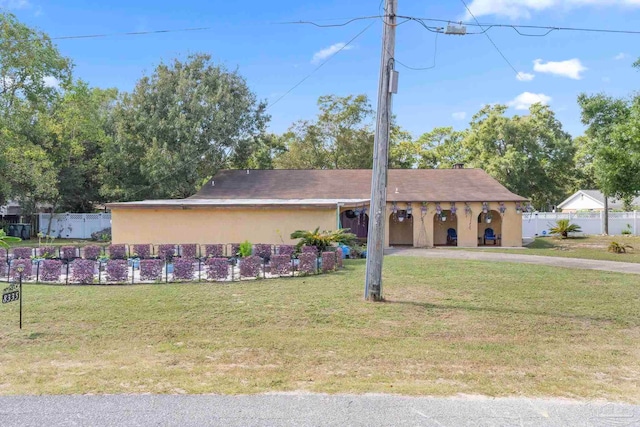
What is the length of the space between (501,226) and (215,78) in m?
19.7

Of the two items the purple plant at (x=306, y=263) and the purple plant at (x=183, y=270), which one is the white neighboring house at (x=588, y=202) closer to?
the purple plant at (x=306, y=263)

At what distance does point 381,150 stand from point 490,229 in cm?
1809

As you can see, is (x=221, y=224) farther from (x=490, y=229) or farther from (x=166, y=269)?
(x=490, y=229)

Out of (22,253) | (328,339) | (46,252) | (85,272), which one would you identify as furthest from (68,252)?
(328,339)

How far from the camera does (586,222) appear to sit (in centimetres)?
3009

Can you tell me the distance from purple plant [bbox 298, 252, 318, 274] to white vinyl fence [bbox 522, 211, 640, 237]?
22.5 metres

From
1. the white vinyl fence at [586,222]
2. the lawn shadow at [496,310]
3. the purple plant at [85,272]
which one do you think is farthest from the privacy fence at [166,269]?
the white vinyl fence at [586,222]

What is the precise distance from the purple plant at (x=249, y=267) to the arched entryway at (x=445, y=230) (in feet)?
47.8

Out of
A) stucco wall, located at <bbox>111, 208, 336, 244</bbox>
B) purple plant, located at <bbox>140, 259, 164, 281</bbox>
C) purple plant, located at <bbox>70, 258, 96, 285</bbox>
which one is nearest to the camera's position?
purple plant, located at <bbox>70, 258, 96, 285</bbox>

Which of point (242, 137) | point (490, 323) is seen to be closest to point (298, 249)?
point (490, 323)

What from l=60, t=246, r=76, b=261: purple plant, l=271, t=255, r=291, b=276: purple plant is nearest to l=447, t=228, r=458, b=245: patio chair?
l=271, t=255, r=291, b=276: purple plant

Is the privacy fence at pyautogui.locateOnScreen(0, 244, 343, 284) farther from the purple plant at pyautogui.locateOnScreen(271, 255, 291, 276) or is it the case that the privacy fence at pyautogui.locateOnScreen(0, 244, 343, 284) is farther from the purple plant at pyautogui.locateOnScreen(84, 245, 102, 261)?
the purple plant at pyautogui.locateOnScreen(84, 245, 102, 261)

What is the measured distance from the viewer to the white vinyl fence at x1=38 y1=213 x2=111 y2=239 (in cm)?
2884

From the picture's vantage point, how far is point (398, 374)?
15.2 feet
